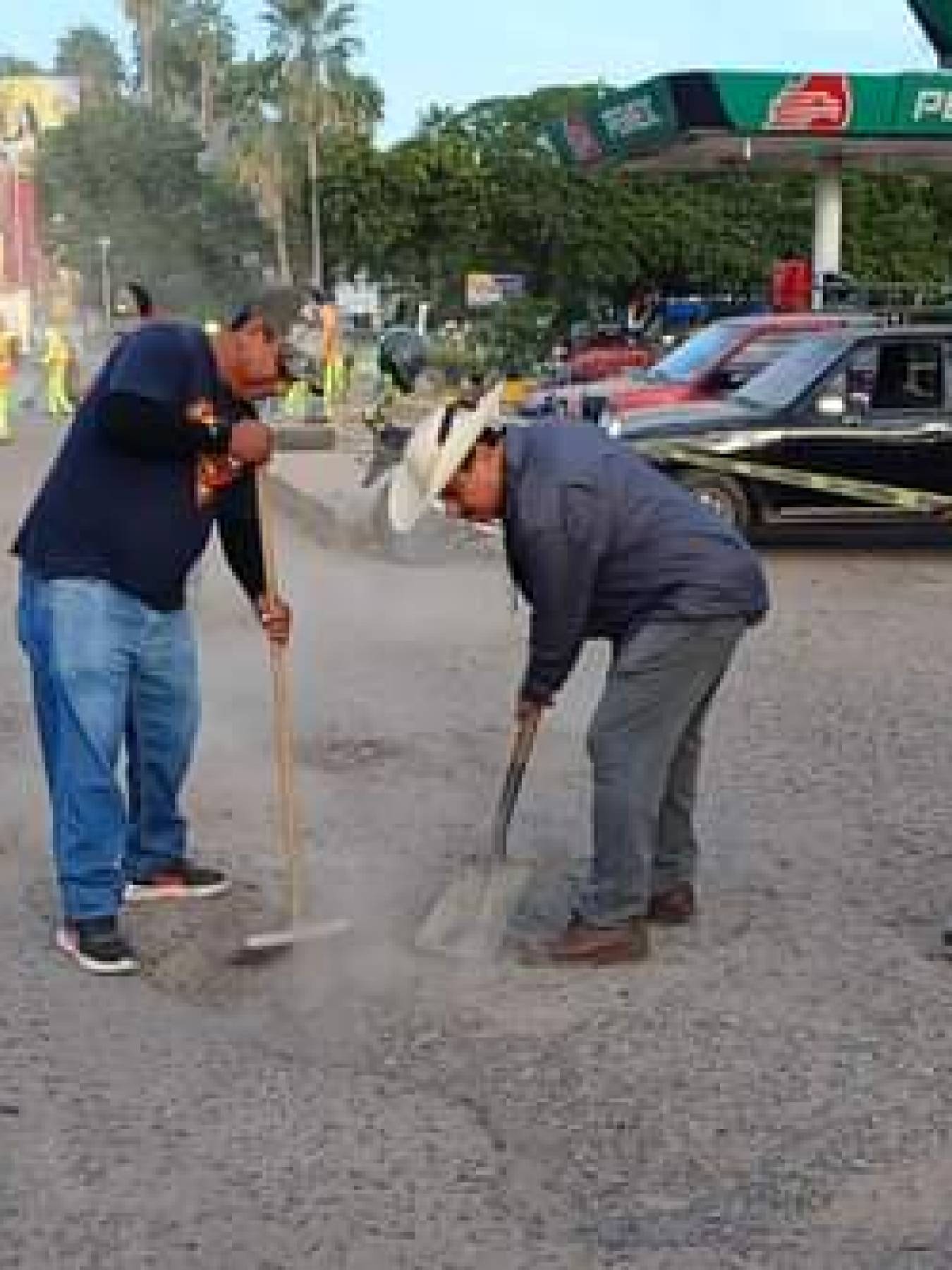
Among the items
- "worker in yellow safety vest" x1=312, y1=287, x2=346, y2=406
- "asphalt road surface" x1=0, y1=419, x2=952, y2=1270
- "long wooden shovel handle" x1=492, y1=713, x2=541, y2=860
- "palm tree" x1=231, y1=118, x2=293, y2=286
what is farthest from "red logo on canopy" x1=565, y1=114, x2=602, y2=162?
"palm tree" x1=231, y1=118, x2=293, y2=286

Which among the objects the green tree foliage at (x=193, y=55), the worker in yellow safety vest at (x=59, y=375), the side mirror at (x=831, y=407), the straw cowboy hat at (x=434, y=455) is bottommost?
the worker in yellow safety vest at (x=59, y=375)

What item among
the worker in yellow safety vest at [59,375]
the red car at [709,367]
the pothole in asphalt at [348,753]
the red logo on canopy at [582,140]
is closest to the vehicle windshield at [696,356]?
the red car at [709,367]

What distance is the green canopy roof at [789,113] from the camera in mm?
27625

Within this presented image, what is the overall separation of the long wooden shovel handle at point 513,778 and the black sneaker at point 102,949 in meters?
1.00

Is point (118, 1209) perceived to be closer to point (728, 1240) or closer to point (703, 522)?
point (728, 1240)

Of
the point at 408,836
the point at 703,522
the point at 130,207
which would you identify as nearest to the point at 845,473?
the point at 408,836

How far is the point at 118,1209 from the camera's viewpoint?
3959 mm

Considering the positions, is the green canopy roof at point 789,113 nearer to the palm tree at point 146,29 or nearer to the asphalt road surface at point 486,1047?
the asphalt road surface at point 486,1047

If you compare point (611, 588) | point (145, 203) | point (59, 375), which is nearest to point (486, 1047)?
point (611, 588)

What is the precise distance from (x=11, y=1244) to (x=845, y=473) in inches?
422

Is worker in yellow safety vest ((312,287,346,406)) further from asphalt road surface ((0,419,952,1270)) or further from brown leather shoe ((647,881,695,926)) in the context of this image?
brown leather shoe ((647,881,695,926))

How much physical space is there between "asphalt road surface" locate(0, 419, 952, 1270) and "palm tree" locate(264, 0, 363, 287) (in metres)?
72.4

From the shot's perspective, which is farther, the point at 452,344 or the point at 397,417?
the point at 452,344

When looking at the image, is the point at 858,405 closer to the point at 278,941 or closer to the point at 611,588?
the point at 611,588
